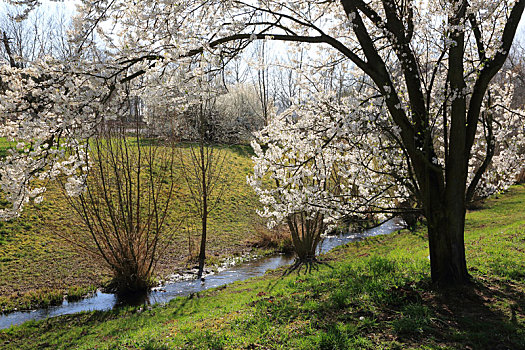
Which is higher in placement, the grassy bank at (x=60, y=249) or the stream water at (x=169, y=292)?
the grassy bank at (x=60, y=249)

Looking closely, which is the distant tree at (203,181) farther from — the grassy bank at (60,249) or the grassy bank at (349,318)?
the grassy bank at (349,318)

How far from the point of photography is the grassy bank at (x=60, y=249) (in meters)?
8.29

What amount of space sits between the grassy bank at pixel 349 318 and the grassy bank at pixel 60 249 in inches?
62.2

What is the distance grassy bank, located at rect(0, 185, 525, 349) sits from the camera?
3721 millimetres

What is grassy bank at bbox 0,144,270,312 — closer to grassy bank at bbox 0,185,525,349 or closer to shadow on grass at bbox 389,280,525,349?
grassy bank at bbox 0,185,525,349

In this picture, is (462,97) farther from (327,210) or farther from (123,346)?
(123,346)

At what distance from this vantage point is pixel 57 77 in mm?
4562

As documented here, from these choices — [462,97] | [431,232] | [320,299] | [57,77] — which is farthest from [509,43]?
[57,77]

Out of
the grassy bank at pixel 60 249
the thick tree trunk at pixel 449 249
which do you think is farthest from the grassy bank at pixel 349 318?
the grassy bank at pixel 60 249

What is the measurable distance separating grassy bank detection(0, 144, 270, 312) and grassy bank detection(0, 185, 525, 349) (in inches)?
62.2

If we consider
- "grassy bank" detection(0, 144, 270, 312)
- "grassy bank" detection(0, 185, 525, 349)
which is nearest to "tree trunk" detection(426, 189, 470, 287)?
"grassy bank" detection(0, 185, 525, 349)

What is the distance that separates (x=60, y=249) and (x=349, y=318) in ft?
29.3

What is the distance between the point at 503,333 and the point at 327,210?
2.72m

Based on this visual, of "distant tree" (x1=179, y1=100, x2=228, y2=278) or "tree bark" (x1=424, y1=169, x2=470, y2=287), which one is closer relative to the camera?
"tree bark" (x1=424, y1=169, x2=470, y2=287)
